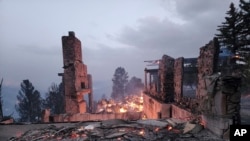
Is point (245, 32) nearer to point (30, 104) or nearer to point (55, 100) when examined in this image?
point (55, 100)

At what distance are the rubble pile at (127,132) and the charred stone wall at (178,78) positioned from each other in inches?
215

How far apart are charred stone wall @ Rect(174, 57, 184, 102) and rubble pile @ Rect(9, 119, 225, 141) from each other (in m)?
5.45

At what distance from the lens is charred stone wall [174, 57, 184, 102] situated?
1331 centimetres

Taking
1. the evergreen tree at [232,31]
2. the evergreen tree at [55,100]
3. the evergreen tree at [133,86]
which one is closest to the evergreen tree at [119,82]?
the evergreen tree at [133,86]

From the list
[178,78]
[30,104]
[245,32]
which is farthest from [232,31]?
[30,104]

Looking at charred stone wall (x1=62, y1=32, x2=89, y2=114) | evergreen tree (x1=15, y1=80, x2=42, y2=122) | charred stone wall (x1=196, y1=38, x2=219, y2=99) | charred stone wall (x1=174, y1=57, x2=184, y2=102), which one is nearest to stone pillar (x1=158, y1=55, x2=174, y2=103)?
charred stone wall (x1=174, y1=57, x2=184, y2=102)

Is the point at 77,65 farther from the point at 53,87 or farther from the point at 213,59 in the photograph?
the point at 53,87

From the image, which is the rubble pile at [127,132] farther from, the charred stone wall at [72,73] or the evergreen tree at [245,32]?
the evergreen tree at [245,32]

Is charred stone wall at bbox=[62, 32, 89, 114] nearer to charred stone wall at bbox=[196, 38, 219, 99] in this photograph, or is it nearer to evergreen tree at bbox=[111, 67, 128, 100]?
charred stone wall at bbox=[196, 38, 219, 99]

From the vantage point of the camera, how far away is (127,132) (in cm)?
707

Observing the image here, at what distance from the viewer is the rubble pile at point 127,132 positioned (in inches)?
263

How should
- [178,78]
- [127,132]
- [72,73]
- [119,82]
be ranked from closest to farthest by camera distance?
1. [127,132]
2. [178,78]
3. [72,73]
4. [119,82]

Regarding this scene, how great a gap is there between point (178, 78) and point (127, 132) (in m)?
7.63

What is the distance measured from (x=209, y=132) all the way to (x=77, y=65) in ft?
40.4
